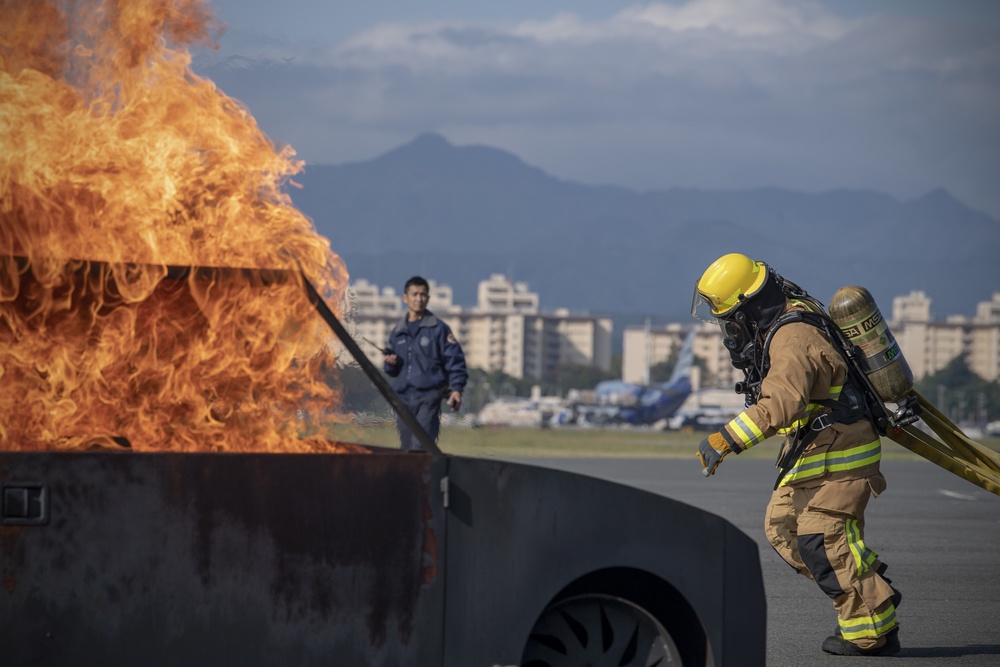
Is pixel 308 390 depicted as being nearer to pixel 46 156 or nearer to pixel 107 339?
pixel 107 339

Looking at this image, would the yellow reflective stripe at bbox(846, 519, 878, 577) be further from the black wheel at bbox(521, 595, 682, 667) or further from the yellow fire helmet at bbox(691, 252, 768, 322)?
the black wheel at bbox(521, 595, 682, 667)

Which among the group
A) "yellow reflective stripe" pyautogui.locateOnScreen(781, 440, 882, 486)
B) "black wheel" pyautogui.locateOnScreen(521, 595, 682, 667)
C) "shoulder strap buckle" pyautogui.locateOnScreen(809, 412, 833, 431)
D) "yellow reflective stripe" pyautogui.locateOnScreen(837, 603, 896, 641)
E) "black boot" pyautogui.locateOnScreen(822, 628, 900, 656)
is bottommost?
"black boot" pyautogui.locateOnScreen(822, 628, 900, 656)

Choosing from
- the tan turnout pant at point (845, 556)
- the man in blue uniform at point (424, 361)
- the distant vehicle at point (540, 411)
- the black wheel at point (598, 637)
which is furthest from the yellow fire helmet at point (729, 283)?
the distant vehicle at point (540, 411)

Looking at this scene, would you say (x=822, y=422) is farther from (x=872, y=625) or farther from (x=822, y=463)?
(x=872, y=625)

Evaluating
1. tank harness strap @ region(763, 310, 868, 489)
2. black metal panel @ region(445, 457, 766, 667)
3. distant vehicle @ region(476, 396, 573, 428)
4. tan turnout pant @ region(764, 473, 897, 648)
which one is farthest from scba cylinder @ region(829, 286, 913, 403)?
distant vehicle @ region(476, 396, 573, 428)

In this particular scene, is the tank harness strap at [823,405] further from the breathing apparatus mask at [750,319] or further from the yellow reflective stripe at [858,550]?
the yellow reflective stripe at [858,550]

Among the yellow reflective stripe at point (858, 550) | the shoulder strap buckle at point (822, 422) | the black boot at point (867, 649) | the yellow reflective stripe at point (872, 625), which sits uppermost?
the shoulder strap buckle at point (822, 422)

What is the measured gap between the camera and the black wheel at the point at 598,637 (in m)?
4.13

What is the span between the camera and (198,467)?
356 centimetres

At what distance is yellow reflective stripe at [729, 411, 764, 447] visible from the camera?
223 inches

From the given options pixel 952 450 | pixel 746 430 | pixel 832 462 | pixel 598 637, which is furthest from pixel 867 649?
pixel 598 637

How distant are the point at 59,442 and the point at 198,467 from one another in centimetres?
47

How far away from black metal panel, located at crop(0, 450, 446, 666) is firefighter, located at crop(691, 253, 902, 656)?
2.84 meters

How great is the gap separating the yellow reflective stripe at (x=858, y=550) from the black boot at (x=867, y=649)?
0.38 m
